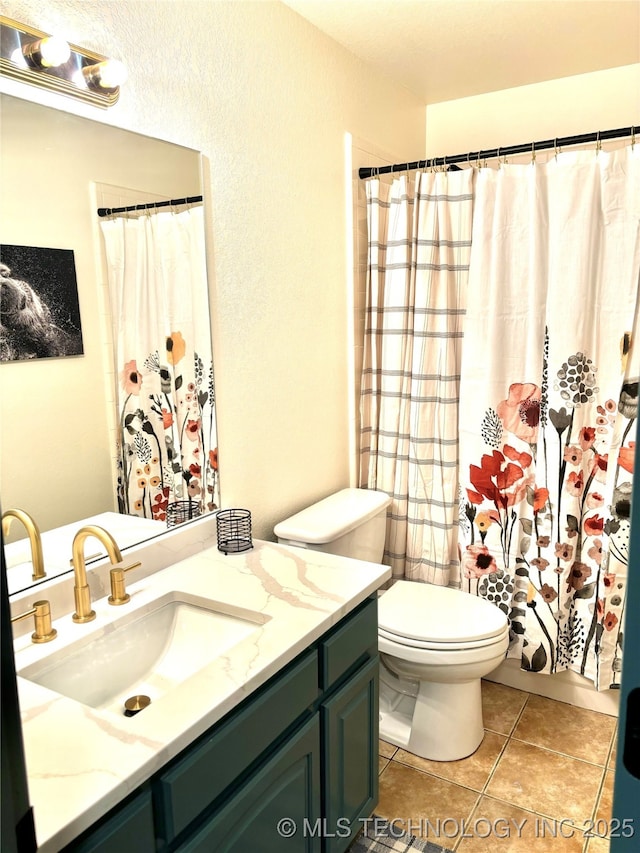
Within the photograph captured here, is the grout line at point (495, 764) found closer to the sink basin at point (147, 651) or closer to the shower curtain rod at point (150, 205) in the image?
the sink basin at point (147, 651)

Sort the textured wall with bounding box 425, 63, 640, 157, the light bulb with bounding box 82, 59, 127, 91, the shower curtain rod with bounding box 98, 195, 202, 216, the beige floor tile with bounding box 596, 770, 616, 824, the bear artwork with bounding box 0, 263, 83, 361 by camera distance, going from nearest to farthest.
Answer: the bear artwork with bounding box 0, 263, 83, 361, the light bulb with bounding box 82, 59, 127, 91, the shower curtain rod with bounding box 98, 195, 202, 216, the beige floor tile with bounding box 596, 770, 616, 824, the textured wall with bounding box 425, 63, 640, 157

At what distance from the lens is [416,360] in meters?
2.53

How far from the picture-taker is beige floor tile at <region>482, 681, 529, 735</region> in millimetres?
2379

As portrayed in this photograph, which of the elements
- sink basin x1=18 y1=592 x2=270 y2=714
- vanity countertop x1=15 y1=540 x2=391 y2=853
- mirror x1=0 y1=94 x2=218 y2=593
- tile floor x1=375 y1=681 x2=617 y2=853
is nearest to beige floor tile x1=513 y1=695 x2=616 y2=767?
tile floor x1=375 y1=681 x2=617 y2=853

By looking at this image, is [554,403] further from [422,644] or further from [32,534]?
[32,534]

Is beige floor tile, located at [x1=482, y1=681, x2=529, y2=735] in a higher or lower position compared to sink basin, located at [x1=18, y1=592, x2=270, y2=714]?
lower

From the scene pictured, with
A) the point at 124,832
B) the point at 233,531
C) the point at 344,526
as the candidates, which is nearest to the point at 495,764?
the point at 344,526

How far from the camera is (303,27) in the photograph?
213 centimetres

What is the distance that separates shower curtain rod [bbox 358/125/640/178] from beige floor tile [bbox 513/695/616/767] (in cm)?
206

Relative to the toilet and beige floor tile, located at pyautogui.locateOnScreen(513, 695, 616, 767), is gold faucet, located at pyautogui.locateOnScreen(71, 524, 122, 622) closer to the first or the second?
the toilet

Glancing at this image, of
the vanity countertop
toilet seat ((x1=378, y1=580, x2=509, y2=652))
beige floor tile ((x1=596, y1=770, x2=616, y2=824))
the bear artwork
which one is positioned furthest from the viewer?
toilet seat ((x1=378, y1=580, x2=509, y2=652))

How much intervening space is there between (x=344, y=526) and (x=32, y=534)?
106 centimetres

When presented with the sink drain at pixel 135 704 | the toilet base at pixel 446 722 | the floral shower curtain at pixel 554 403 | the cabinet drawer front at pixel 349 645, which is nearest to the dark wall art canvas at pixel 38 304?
the sink drain at pixel 135 704

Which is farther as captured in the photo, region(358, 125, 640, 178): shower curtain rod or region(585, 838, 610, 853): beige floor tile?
region(358, 125, 640, 178): shower curtain rod
